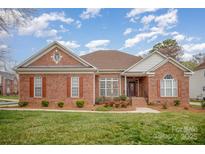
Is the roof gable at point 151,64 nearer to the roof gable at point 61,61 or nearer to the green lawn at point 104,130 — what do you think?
the roof gable at point 61,61

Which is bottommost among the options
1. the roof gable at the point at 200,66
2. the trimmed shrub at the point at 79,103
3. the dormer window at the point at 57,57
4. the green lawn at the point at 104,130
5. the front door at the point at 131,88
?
the green lawn at the point at 104,130

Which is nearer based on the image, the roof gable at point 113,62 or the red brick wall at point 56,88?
the red brick wall at point 56,88

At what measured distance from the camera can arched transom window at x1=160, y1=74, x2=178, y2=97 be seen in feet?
40.4

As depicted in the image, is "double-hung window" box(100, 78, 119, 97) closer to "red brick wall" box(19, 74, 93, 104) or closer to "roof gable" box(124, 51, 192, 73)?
"roof gable" box(124, 51, 192, 73)

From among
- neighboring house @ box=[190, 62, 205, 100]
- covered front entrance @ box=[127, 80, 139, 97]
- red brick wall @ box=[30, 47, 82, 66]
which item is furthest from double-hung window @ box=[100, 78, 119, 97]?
neighboring house @ box=[190, 62, 205, 100]

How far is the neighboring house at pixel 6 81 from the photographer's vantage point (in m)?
8.64

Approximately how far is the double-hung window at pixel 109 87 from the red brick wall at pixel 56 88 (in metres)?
1.82

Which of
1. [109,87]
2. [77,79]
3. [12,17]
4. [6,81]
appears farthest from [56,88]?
[12,17]

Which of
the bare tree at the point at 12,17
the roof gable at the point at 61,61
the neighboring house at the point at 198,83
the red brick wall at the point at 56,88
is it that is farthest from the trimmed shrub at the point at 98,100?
the bare tree at the point at 12,17

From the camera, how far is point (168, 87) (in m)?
12.6

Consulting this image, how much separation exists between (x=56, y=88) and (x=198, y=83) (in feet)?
21.9

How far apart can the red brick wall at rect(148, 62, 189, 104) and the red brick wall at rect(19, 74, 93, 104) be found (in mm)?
3193

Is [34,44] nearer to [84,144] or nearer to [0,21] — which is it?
[0,21]
